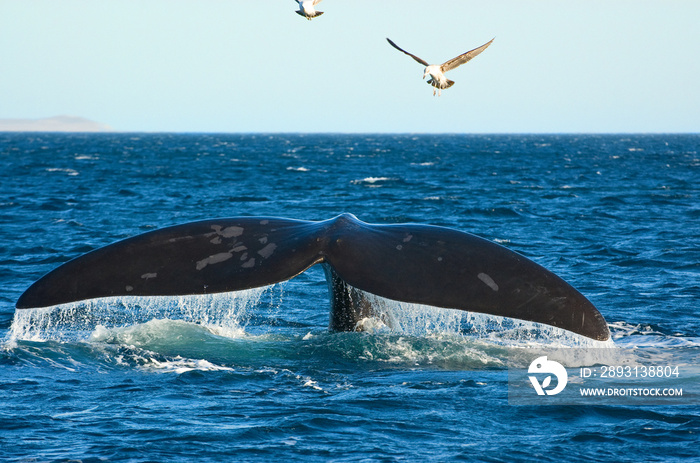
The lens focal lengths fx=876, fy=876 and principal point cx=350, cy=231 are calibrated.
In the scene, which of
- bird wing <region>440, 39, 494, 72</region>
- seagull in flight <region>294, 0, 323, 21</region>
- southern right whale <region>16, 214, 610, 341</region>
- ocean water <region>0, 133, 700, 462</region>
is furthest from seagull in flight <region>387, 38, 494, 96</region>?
southern right whale <region>16, 214, 610, 341</region>

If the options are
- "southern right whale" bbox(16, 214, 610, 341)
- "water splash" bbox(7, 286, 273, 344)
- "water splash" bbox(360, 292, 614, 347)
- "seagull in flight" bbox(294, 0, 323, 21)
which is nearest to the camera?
"southern right whale" bbox(16, 214, 610, 341)

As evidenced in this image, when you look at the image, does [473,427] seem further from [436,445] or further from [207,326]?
[207,326]

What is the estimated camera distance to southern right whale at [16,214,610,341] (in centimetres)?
507

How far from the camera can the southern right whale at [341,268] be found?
507 cm

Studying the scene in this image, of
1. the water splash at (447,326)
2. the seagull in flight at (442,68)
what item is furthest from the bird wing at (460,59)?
the water splash at (447,326)

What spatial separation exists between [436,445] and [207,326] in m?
3.85

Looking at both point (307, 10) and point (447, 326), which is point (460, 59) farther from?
point (447, 326)

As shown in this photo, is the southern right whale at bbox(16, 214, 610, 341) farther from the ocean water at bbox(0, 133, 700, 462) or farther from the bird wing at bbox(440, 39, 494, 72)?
the bird wing at bbox(440, 39, 494, 72)

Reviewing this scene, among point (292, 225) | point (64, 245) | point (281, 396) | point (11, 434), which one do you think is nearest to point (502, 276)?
point (292, 225)

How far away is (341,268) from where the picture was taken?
17.7 ft

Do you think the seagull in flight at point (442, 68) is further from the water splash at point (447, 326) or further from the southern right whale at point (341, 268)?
the southern right whale at point (341, 268)

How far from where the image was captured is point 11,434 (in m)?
5.67

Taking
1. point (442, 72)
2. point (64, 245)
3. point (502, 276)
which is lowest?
point (64, 245)

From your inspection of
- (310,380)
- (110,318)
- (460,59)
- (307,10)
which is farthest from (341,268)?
(460,59)
